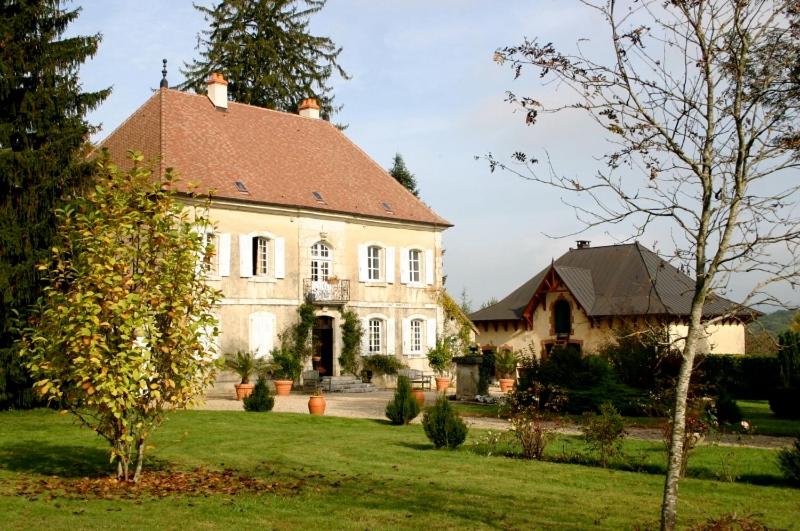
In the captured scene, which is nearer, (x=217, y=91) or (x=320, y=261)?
(x=320, y=261)

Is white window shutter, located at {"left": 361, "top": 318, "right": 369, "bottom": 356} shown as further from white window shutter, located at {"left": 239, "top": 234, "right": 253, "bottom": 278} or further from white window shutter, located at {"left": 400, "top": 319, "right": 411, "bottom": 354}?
white window shutter, located at {"left": 239, "top": 234, "right": 253, "bottom": 278}

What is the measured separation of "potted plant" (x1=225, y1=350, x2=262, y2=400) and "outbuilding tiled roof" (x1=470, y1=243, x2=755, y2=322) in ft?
45.5

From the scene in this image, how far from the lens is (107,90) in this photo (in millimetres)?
19781

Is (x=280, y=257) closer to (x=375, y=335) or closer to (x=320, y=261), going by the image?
(x=320, y=261)

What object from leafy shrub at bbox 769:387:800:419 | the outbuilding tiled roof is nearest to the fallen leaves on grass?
leafy shrub at bbox 769:387:800:419

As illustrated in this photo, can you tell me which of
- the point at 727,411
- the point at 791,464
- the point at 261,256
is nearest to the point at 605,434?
the point at 791,464

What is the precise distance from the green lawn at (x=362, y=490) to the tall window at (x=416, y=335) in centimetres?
1706

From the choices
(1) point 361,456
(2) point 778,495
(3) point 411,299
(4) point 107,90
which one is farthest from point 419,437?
(3) point 411,299

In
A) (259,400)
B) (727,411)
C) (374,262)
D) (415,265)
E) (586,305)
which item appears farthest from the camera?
(586,305)

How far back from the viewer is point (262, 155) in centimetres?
2980

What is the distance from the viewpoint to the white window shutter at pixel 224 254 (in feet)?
86.9

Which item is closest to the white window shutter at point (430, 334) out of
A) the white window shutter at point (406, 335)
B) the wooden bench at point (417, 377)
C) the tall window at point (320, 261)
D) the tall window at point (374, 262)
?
the white window shutter at point (406, 335)

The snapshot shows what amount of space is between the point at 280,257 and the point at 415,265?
637cm

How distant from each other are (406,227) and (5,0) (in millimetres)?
16643
